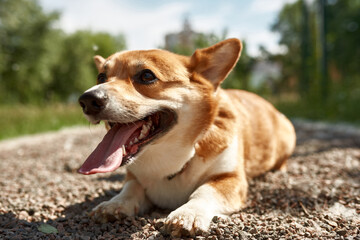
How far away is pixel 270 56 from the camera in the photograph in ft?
38.8

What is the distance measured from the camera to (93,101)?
2.13m

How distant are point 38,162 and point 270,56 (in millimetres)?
8912

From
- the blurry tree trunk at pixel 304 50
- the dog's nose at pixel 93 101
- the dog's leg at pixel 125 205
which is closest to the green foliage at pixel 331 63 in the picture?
the blurry tree trunk at pixel 304 50

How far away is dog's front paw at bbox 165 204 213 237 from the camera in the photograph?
2.03m

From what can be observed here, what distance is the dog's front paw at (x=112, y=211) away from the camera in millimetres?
→ 2391

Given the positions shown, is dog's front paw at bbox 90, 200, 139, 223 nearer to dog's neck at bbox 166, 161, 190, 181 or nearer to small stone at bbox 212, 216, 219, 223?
dog's neck at bbox 166, 161, 190, 181

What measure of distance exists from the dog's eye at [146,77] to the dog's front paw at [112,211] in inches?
33.8

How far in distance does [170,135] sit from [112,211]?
0.64 metres

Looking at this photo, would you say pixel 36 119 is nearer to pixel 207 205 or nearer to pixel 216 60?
pixel 216 60

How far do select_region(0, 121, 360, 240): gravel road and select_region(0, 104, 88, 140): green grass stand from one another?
9.52ft

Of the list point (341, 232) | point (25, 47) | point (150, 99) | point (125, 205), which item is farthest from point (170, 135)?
point (25, 47)

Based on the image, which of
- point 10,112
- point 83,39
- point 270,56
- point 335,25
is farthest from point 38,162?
point 83,39

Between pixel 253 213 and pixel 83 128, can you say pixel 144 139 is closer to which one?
pixel 253 213

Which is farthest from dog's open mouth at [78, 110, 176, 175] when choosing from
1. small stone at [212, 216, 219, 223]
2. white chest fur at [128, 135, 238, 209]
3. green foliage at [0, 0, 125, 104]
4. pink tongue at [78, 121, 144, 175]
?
green foliage at [0, 0, 125, 104]
